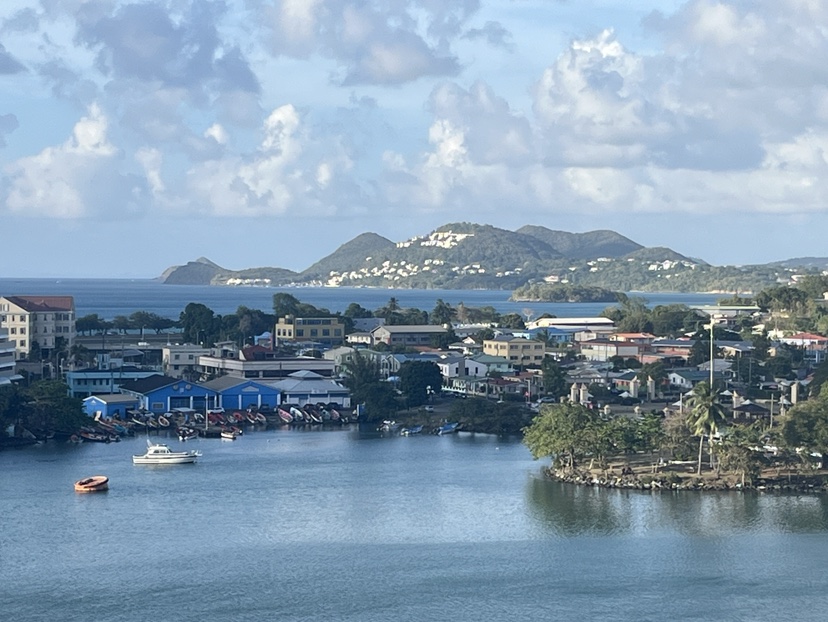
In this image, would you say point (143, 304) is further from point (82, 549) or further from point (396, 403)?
point (82, 549)

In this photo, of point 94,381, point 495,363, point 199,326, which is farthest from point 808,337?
point 94,381

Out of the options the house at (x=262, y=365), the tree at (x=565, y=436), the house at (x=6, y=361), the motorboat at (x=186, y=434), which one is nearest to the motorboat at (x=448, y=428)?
the motorboat at (x=186, y=434)

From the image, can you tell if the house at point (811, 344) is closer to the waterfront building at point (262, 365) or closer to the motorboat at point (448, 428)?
the waterfront building at point (262, 365)

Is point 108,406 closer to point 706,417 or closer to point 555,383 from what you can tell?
point 555,383

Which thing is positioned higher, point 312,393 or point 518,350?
point 518,350

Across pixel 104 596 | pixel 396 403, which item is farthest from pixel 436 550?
pixel 396 403
